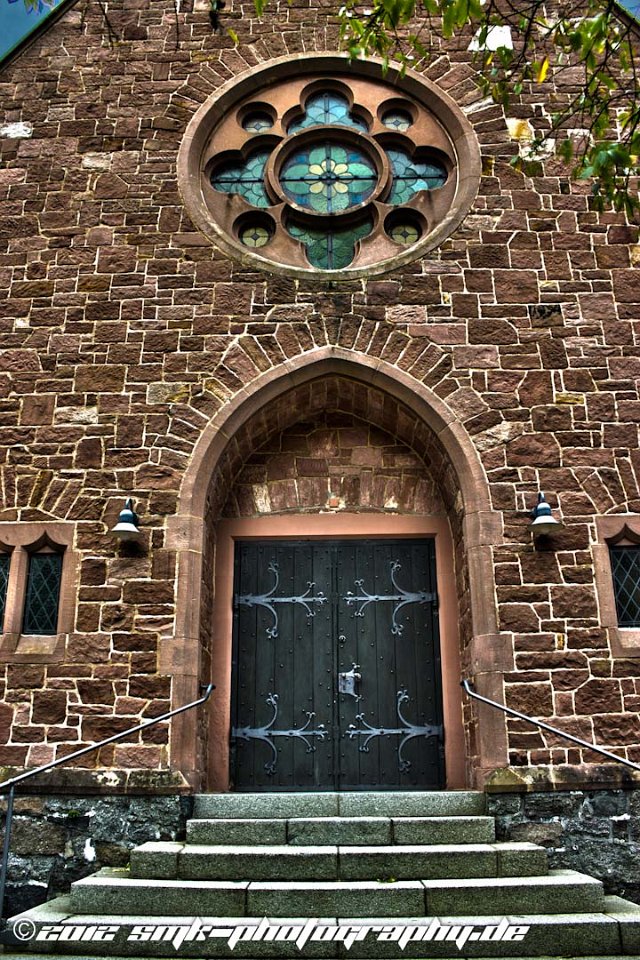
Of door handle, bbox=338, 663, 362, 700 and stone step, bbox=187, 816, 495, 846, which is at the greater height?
door handle, bbox=338, 663, 362, 700

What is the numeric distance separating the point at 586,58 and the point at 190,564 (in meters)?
4.68

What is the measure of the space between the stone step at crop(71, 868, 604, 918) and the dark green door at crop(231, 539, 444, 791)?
8.02 ft

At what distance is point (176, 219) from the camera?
26.5ft

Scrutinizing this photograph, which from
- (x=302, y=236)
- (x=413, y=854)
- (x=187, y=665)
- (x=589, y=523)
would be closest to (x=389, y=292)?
(x=302, y=236)

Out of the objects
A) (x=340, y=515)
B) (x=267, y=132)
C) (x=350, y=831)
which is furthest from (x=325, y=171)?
(x=350, y=831)

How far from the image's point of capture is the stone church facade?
6.61 m

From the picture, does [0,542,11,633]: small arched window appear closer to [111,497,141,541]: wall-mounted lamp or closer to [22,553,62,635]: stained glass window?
[22,553,62,635]: stained glass window

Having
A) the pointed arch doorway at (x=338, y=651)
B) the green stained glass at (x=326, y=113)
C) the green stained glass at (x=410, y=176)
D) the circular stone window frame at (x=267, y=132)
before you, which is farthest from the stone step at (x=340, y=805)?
the green stained glass at (x=326, y=113)

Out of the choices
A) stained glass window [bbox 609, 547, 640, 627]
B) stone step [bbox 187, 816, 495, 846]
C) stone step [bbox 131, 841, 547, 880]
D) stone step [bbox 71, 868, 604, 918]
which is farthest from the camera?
stained glass window [bbox 609, 547, 640, 627]

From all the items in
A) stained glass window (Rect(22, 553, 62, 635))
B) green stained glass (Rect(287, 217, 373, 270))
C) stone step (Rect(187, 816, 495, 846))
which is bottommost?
stone step (Rect(187, 816, 495, 846))

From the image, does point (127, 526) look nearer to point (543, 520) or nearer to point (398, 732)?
point (398, 732)

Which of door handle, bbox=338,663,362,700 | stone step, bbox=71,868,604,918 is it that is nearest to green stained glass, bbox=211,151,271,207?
door handle, bbox=338,663,362,700

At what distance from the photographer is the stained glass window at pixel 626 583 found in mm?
6891

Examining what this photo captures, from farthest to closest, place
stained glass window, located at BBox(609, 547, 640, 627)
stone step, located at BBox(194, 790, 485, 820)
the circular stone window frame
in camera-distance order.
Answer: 1. the circular stone window frame
2. stained glass window, located at BBox(609, 547, 640, 627)
3. stone step, located at BBox(194, 790, 485, 820)
